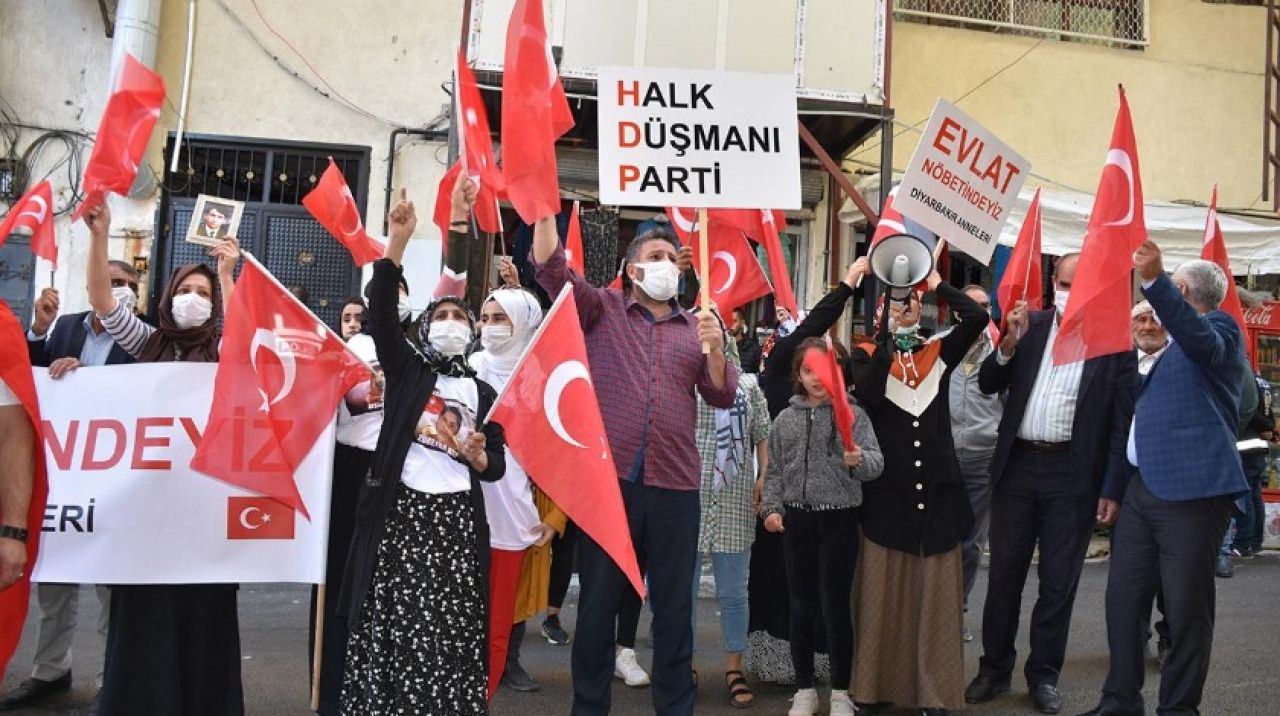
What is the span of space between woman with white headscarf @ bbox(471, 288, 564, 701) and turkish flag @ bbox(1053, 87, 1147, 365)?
2.44 meters

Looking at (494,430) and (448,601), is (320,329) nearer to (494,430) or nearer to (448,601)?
(494,430)

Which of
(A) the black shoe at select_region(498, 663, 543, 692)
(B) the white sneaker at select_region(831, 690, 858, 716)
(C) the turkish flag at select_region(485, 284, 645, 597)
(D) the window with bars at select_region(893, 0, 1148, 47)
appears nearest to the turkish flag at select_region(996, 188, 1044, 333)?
(B) the white sneaker at select_region(831, 690, 858, 716)

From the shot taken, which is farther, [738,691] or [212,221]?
[212,221]

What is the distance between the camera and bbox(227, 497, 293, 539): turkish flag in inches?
185

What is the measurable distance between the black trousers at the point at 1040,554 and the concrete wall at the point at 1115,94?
7701 mm

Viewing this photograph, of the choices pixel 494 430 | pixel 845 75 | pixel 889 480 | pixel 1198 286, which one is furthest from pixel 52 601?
pixel 845 75

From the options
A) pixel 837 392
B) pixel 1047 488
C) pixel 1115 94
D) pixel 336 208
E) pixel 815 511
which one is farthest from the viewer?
pixel 1115 94

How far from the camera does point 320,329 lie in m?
4.68

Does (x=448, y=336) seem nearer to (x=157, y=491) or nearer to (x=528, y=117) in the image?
(x=528, y=117)

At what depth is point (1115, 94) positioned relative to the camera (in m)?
13.5

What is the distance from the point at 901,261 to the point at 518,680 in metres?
2.88

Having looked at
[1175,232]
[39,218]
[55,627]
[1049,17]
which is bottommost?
[55,627]

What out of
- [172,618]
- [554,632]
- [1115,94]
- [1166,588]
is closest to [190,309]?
[172,618]

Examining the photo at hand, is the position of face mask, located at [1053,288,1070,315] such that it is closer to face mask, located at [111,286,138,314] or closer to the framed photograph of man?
the framed photograph of man
